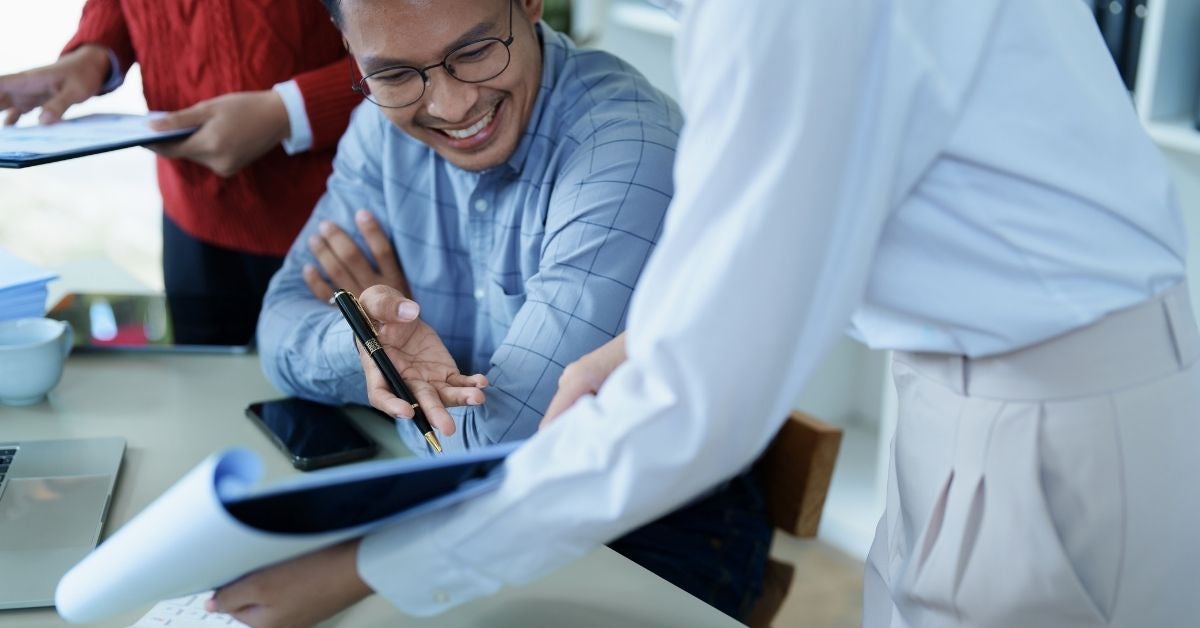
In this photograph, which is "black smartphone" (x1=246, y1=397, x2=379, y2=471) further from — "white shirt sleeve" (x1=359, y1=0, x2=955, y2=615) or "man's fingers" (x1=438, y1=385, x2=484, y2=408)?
"white shirt sleeve" (x1=359, y1=0, x2=955, y2=615)

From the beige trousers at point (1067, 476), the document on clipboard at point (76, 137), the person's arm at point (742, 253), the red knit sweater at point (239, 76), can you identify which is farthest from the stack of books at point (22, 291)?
the beige trousers at point (1067, 476)

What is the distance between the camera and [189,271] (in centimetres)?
205

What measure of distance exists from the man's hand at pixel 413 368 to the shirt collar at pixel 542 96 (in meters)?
0.23

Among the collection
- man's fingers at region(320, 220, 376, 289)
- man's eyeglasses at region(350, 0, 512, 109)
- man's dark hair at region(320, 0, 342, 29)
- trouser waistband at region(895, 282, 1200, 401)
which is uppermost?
man's dark hair at region(320, 0, 342, 29)

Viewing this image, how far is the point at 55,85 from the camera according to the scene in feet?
6.07

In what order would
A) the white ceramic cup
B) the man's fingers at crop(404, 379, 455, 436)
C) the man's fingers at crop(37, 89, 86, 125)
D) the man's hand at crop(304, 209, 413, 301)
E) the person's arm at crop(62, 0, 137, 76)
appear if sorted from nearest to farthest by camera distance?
the man's fingers at crop(404, 379, 455, 436) < the white ceramic cup < the man's hand at crop(304, 209, 413, 301) < the man's fingers at crop(37, 89, 86, 125) < the person's arm at crop(62, 0, 137, 76)

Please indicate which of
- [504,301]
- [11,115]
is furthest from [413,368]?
[11,115]

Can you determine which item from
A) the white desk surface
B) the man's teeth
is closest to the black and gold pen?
the white desk surface

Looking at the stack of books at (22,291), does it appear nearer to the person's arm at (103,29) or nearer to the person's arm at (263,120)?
the person's arm at (263,120)

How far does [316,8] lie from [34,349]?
2.18 ft

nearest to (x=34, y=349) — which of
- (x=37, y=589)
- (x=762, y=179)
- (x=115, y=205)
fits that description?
(x=37, y=589)

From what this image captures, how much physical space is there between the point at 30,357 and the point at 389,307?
1.56ft

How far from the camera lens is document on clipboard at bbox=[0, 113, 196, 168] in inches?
57.4

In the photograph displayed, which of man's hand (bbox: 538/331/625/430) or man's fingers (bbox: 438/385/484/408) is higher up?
man's hand (bbox: 538/331/625/430)
